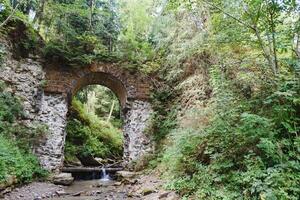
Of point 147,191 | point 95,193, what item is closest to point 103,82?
point 95,193

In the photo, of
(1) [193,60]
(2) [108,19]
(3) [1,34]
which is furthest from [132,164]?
(2) [108,19]

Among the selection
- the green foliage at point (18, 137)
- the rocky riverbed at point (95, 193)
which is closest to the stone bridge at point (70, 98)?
the green foliage at point (18, 137)

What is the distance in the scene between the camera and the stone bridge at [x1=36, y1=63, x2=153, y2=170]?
9336mm

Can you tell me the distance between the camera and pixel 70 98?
10.2m

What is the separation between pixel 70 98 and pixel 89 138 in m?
5.03

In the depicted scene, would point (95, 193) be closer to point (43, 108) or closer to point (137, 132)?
point (137, 132)

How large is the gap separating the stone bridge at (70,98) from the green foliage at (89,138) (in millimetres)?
4102

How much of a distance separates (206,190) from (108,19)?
1016cm

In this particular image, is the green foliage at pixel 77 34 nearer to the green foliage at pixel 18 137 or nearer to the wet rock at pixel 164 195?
the green foliage at pixel 18 137

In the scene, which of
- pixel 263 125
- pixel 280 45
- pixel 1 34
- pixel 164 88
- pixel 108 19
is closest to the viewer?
pixel 263 125

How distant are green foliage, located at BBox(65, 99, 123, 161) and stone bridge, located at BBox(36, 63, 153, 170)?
4102 millimetres

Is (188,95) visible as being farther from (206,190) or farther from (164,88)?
(206,190)

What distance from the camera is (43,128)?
9008 millimetres

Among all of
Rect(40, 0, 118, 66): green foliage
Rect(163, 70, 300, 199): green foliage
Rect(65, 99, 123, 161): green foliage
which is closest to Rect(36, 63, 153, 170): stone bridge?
Rect(40, 0, 118, 66): green foliage
